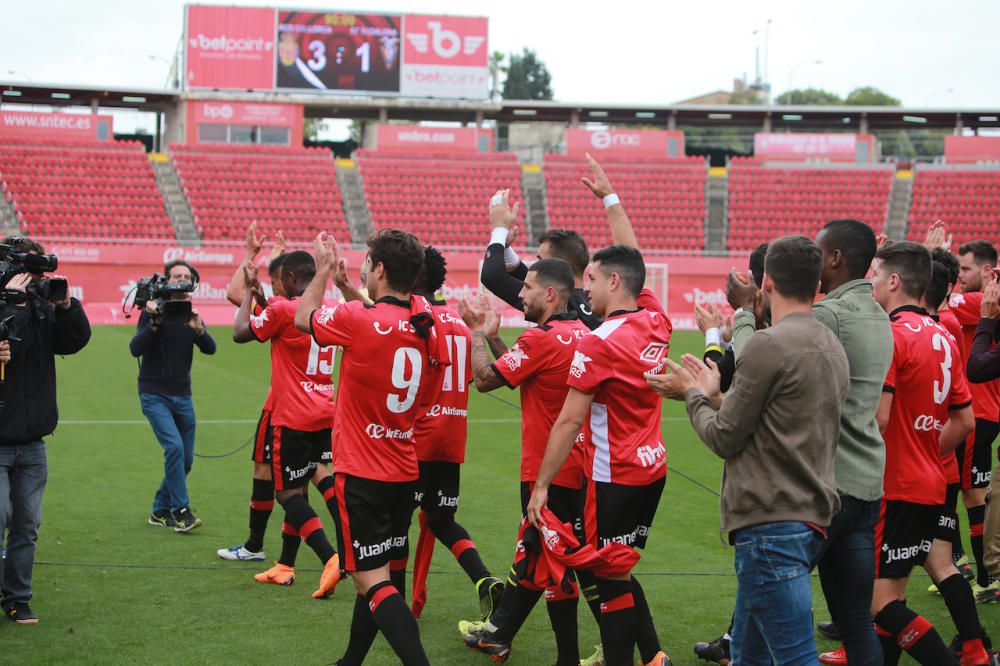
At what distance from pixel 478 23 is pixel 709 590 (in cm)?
3841

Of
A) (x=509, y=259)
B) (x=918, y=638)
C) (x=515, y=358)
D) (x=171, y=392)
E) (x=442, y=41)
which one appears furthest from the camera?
(x=442, y=41)

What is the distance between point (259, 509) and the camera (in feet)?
24.6

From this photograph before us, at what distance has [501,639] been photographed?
569 centimetres

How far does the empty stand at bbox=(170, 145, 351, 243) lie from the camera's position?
35.8 meters

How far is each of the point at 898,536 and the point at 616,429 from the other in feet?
4.85

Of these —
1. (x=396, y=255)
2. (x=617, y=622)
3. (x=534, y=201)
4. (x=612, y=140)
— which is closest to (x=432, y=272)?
(x=396, y=255)

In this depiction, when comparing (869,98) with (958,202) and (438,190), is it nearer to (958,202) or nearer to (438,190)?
(958,202)

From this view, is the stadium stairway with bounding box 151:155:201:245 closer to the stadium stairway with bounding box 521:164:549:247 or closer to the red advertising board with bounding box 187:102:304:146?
the red advertising board with bounding box 187:102:304:146

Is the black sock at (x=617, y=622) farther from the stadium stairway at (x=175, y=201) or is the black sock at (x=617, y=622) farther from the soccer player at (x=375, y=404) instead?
the stadium stairway at (x=175, y=201)

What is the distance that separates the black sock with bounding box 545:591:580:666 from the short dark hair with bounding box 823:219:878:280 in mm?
2200

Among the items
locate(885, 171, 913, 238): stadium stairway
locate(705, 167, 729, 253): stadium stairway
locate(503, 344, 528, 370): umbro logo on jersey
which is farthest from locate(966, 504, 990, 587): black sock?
locate(885, 171, 913, 238): stadium stairway

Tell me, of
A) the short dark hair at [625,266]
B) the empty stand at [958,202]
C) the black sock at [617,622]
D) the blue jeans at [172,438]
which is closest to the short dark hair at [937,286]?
the short dark hair at [625,266]

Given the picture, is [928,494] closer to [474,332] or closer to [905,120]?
[474,332]

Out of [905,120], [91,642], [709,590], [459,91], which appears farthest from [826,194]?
[91,642]
